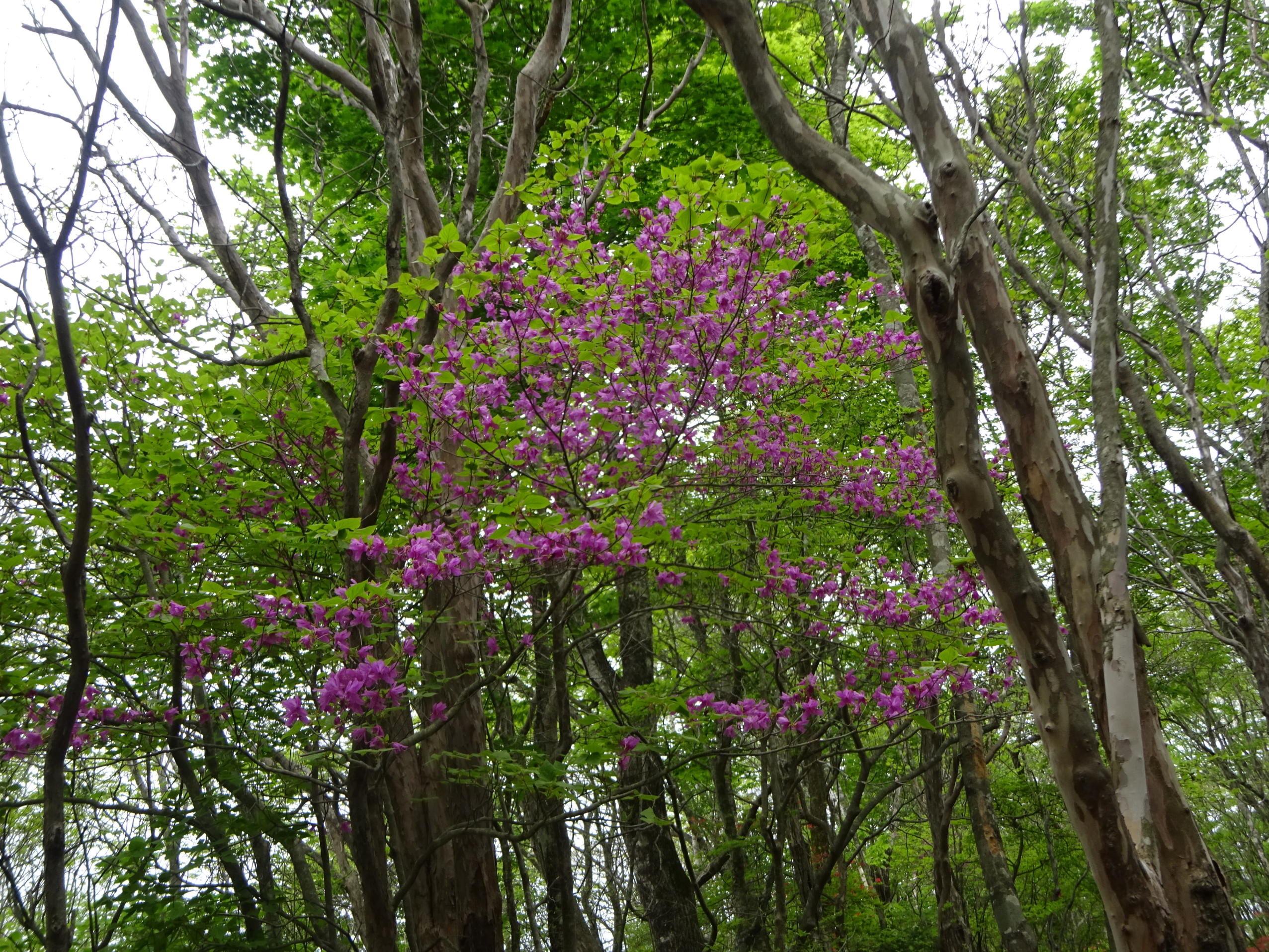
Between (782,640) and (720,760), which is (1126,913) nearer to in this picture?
(782,640)

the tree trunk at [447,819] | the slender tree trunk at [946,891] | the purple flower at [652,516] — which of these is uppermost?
the purple flower at [652,516]

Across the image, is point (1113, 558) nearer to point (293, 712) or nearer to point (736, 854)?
point (293, 712)

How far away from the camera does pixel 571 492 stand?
367 centimetres

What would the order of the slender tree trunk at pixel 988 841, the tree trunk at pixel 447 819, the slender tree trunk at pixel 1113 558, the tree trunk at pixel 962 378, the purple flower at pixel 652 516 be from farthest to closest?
the slender tree trunk at pixel 988 841, the tree trunk at pixel 447 819, the purple flower at pixel 652 516, the slender tree trunk at pixel 1113 558, the tree trunk at pixel 962 378

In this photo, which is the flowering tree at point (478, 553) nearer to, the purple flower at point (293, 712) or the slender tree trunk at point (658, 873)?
the purple flower at point (293, 712)

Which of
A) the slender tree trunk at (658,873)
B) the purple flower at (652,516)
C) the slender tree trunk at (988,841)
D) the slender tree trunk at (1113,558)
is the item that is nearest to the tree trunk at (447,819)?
the purple flower at (652,516)

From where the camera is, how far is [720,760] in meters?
7.55

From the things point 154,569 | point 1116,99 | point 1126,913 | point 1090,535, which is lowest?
point 1126,913

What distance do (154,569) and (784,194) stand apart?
14.7 feet

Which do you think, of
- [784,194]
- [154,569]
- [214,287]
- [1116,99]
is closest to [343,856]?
[154,569]

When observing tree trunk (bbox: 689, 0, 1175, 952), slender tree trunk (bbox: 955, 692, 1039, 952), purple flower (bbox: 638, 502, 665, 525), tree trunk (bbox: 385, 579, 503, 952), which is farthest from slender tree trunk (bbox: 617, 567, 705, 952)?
tree trunk (bbox: 689, 0, 1175, 952)

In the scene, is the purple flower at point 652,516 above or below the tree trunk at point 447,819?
above

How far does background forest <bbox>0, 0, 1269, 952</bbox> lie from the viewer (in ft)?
9.69

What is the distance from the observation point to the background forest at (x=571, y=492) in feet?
9.69
